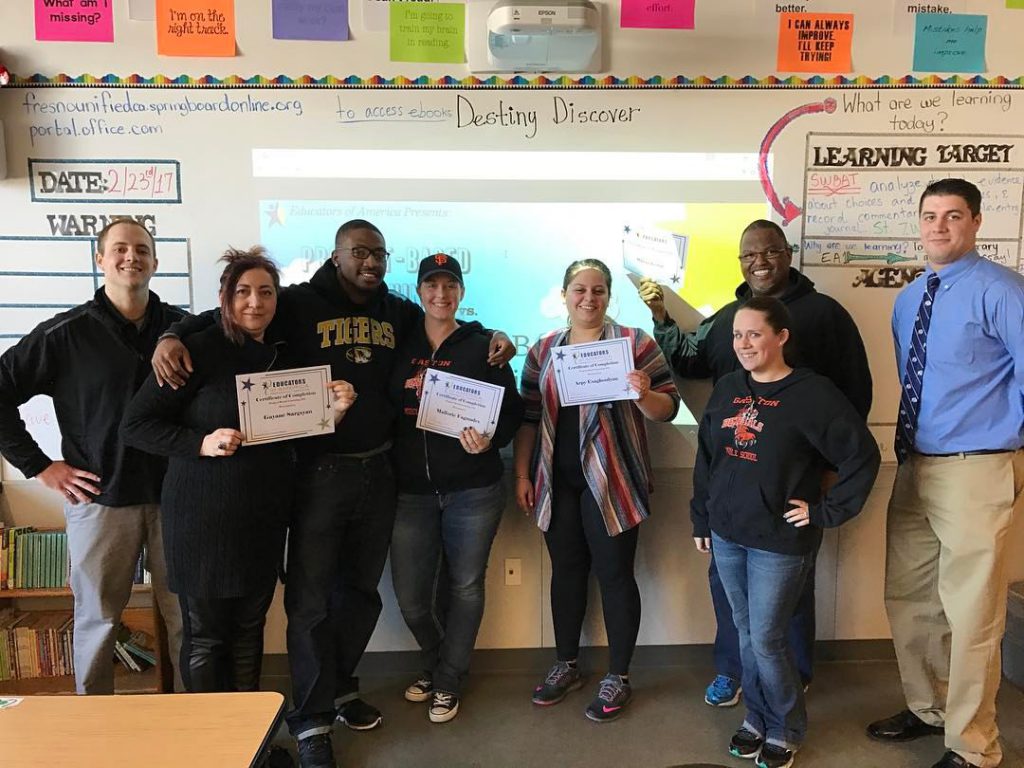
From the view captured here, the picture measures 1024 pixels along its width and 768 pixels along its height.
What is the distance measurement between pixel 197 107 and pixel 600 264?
1.66 metres

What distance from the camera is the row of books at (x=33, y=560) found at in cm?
259

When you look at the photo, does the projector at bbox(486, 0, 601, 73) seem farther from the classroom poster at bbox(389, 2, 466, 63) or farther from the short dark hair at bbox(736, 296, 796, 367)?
the short dark hair at bbox(736, 296, 796, 367)

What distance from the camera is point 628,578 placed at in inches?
98.7

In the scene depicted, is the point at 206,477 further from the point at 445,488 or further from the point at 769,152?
the point at 769,152

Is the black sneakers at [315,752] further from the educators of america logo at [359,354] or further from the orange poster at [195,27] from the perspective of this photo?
the orange poster at [195,27]

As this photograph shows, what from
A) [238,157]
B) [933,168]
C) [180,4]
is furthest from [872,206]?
[180,4]

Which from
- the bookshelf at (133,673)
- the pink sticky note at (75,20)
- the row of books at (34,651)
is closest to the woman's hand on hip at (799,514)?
the bookshelf at (133,673)

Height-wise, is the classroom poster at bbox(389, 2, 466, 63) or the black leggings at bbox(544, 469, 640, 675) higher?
the classroom poster at bbox(389, 2, 466, 63)

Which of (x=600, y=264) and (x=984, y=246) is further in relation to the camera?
(x=984, y=246)

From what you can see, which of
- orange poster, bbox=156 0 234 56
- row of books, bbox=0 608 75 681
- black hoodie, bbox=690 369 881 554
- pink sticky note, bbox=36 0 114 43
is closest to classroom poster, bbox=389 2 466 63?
orange poster, bbox=156 0 234 56

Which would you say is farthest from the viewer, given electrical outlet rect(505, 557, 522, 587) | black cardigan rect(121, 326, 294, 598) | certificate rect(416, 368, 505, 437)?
electrical outlet rect(505, 557, 522, 587)

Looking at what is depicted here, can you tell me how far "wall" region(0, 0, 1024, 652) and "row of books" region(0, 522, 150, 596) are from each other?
0.58 ft

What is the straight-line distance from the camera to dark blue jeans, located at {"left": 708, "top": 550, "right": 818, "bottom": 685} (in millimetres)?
2609

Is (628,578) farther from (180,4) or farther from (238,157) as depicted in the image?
(180,4)
